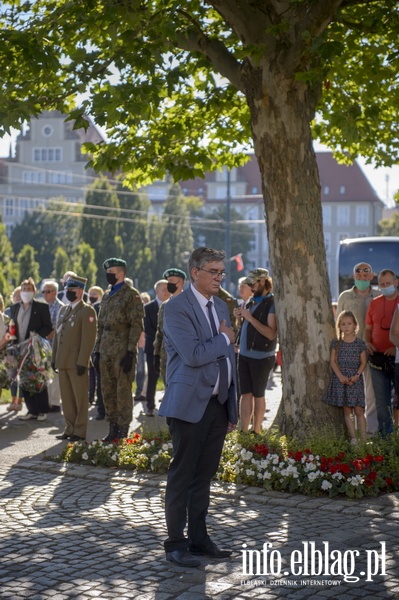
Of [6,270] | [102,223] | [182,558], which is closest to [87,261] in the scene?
[102,223]

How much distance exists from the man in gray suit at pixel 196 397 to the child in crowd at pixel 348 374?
3.95m

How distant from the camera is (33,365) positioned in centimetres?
1545

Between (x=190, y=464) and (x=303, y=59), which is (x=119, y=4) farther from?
(x=190, y=464)

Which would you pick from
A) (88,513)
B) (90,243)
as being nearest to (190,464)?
(88,513)

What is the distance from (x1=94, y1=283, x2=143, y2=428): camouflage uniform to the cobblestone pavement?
A: 222 cm

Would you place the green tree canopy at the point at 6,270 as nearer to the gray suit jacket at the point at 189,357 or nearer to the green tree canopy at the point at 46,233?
the green tree canopy at the point at 46,233

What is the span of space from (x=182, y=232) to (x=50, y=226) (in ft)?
40.9

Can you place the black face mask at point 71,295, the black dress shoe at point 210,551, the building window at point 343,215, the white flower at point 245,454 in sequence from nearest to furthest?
the black dress shoe at point 210,551, the white flower at point 245,454, the black face mask at point 71,295, the building window at point 343,215

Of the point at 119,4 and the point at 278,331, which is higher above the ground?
the point at 119,4

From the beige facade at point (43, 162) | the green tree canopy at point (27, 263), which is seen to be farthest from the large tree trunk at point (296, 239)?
the beige facade at point (43, 162)

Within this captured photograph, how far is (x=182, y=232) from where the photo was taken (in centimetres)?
10412

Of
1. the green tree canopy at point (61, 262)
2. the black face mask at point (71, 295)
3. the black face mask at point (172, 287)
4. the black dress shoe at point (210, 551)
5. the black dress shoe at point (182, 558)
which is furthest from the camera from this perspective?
the green tree canopy at point (61, 262)

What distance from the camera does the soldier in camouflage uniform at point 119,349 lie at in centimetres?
1274

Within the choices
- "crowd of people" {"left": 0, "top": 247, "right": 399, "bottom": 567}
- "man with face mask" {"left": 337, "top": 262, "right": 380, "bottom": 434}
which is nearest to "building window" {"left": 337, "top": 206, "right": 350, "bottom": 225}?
"crowd of people" {"left": 0, "top": 247, "right": 399, "bottom": 567}
